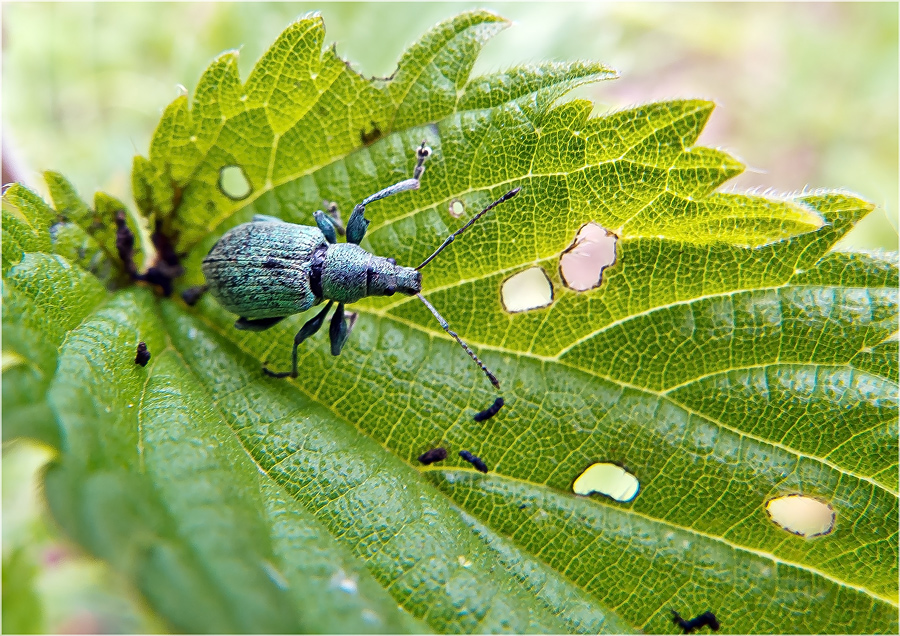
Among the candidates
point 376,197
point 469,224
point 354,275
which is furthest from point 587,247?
point 354,275

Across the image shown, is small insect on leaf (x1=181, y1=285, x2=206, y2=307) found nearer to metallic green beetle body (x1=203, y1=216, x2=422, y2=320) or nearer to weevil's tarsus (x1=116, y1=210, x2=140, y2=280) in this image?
metallic green beetle body (x1=203, y1=216, x2=422, y2=320)

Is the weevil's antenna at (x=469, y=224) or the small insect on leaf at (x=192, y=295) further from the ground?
the weevil's antenna at (x=469, y=224)

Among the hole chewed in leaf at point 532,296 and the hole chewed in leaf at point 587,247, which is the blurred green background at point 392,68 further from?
the hole chewed in leaf at point 532,296

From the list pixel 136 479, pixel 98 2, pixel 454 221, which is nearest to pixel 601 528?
pixel 454 221

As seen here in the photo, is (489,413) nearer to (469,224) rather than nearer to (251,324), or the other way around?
(469,224)

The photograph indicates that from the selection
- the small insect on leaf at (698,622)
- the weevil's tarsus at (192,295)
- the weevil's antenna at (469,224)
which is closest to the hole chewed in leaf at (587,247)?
the weevil's antenna at (469,224)

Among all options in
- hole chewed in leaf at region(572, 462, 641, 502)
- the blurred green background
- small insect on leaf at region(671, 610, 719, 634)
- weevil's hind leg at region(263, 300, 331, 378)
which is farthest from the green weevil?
small insect on leaf at region(671, 610, 719, 634)
